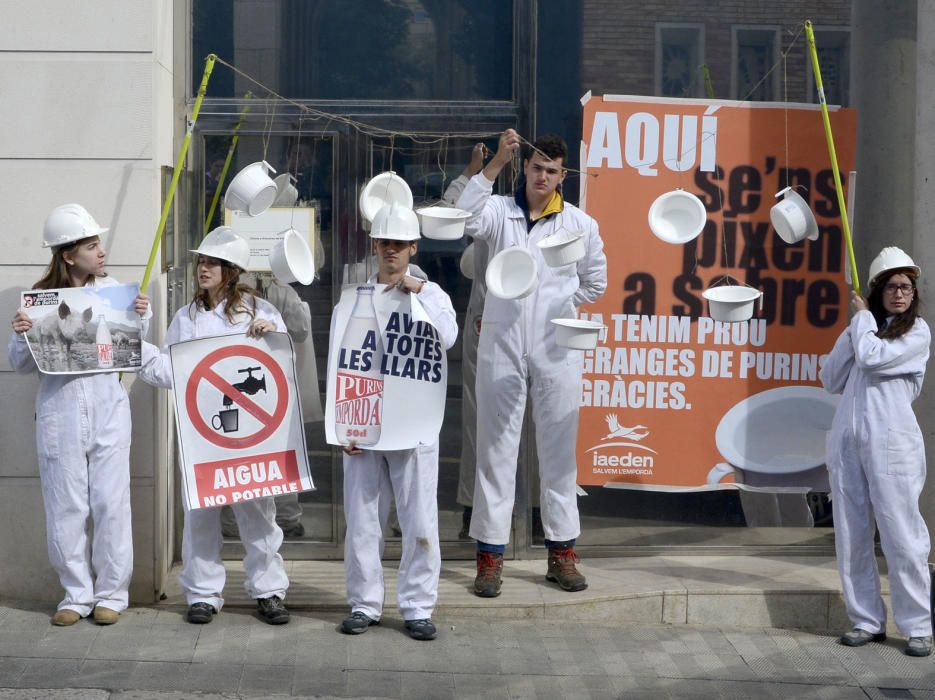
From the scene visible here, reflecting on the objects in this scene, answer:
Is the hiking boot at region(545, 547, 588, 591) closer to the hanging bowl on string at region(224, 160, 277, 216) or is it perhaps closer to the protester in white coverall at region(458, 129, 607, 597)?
the protester in white coverall at region(458, 129, 607, 597)

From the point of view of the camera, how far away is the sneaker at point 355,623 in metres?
6.43

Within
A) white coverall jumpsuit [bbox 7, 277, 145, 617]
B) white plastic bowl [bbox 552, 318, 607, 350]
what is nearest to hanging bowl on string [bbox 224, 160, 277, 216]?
white coverall jumpsuit [bbox 7, 277, 145, 617]

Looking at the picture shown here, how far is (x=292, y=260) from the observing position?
6.52 metres

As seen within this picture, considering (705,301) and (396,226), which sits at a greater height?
(396,226)

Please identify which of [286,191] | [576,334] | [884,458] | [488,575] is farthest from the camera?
[286,191]

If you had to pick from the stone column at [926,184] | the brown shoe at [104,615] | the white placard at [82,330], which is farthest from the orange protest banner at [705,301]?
the brown shoe at [104,615]

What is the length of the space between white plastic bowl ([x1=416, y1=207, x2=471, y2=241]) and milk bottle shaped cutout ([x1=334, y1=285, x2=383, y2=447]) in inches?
15.8

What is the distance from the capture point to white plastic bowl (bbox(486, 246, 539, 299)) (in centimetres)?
659

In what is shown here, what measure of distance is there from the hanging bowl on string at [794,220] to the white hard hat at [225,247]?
2608 mm

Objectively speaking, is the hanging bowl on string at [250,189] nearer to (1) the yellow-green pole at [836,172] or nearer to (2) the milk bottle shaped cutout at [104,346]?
(2) the milk bottle shaped cutout at [104,346]

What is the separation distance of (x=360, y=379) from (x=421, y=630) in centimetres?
119

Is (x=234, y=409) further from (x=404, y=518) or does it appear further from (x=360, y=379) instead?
(x=404, y=518)

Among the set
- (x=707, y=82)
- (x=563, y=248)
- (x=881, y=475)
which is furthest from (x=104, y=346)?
(x=881, y=475)

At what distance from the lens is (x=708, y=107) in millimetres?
7547
